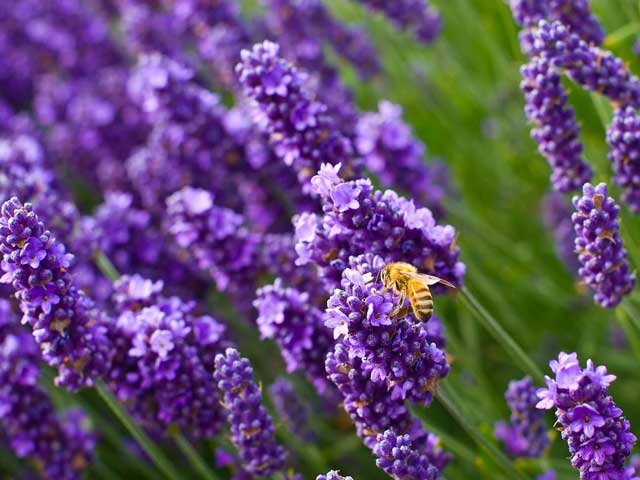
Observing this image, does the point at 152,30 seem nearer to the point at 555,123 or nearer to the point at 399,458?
the point at 555,123

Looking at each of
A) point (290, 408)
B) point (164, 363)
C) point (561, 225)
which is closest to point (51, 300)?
point (164, 363)

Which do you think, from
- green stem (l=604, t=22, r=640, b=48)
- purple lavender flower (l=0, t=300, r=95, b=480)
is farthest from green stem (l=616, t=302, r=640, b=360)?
purple lavender flower (l=0, t=300, r=95, b=480)

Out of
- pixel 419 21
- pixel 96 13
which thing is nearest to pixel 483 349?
pixel 419 21

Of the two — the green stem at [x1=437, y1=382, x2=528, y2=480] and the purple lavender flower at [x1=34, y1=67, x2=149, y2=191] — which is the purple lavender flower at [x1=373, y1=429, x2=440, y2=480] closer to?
the green stem at [x1=437, y1=382, x2=528, y2=480]

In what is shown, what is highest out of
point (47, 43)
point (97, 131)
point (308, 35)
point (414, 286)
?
point (47, 43)

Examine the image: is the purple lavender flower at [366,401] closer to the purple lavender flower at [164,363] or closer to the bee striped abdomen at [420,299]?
the bee striped abdomen at [420,299]

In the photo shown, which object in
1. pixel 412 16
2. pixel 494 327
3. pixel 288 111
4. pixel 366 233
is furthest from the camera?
pixel 412 16

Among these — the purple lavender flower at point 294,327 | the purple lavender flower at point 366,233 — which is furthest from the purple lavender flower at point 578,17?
the purple lavender flower at point 294,327
